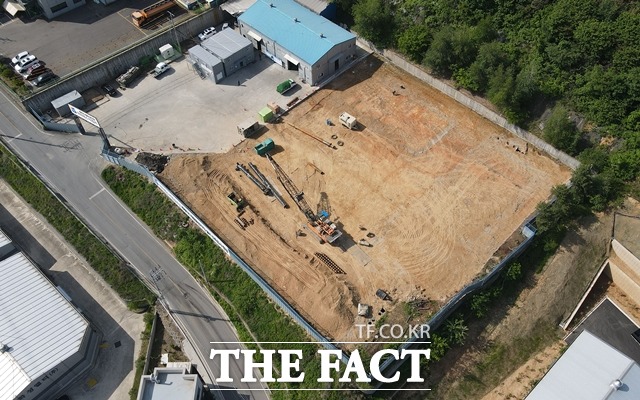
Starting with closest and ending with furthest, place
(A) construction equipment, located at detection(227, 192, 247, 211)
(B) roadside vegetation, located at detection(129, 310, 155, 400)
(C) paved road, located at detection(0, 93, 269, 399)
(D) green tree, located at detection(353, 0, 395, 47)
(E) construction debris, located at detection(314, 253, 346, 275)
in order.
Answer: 1. (B) roadside vegetation, located at detection(129, 310, 155, 400)
2. (C) paved road, located at detection(0, 93, 269, 399)
3. (E) construction debris, located at detection(314, 253, 346, 275)
4. (A) construction equipment, located at detection(227, 192, 247, 211)
5. (D) green tree, located at detection(353, 0, 395, 47)

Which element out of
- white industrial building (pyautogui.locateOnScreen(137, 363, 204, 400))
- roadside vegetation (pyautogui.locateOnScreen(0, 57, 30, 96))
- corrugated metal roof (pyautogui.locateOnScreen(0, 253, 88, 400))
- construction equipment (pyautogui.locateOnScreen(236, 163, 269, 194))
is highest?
roadside vegetation (pyautogui.locateOnScreen(0, 57, 30, 96))

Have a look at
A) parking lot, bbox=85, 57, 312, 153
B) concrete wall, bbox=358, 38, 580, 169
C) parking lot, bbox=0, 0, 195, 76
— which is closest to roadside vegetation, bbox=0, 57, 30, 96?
parking lot, bbox=0, 0, 195, 76

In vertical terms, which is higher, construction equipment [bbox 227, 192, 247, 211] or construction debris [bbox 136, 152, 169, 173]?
construction debris [bbox 136, 152, 169, 173]

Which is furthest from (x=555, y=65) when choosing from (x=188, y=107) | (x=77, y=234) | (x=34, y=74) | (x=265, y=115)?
(x=34, y=74)

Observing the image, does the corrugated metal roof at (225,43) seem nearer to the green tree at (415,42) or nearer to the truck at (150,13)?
the truck at (150,13)

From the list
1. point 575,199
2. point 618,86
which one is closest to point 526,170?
point 575,199

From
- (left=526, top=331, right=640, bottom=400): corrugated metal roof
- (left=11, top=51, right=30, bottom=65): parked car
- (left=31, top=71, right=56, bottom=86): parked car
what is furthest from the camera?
(left=11, top=51, right=30, bottom=65): parked car

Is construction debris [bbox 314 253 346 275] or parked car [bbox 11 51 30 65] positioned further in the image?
parked car [bbox 11 51 30 65]

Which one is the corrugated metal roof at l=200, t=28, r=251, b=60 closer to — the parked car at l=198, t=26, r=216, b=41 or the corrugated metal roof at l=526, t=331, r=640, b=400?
the parked car at l=198, t=26, r=216, b=41

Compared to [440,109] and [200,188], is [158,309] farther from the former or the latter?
[440,109]
